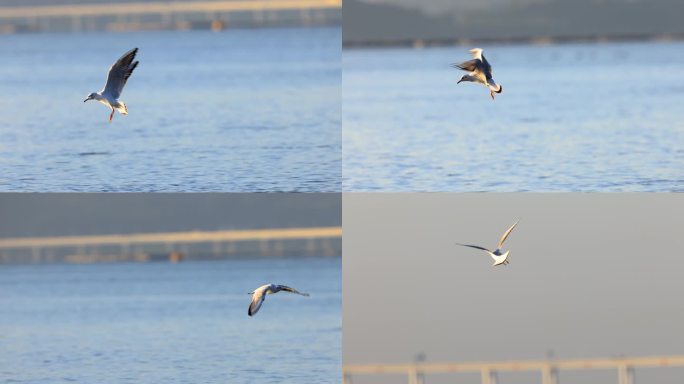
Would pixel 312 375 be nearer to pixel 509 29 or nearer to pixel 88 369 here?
pixel 88 369

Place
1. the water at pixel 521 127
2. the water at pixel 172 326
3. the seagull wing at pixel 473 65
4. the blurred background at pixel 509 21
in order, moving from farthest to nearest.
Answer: the blurred background at pixel 509 21 → the water at pixel 172 326 → the water at pixel 521 127 → the seagull wing at pixel 473 65

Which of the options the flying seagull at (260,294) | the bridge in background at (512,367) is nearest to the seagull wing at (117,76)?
the flying seagull at (260,294)

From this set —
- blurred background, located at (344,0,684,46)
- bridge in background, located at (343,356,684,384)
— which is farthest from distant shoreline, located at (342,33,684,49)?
bridge in background, located at (343,356,684,384)

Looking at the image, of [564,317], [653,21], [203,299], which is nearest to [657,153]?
[564,317]

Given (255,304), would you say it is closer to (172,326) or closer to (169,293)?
(172,326)

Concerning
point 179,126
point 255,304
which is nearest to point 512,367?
point 179,126

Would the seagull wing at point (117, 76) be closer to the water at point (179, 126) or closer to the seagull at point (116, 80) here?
the seagull at point (116, 80)

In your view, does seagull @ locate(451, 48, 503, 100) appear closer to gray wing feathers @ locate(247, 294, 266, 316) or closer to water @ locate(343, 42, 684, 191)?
gray wing feathers @ locate(247, 294, 266, 316)

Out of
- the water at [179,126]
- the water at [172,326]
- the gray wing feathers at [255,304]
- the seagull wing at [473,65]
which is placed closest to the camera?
the gray wing feathers at [255,304]
